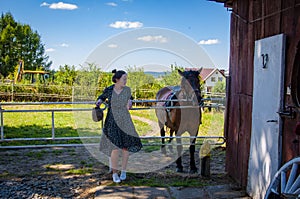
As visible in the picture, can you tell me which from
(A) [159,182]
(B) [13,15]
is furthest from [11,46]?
(A) [159,182]

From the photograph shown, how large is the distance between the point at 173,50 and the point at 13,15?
33393mm

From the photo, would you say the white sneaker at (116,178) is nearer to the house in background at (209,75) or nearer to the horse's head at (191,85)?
the horse's head at (191,85)

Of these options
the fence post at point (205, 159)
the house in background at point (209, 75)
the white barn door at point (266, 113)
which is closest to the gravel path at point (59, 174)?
the fence post at point (205, 159)

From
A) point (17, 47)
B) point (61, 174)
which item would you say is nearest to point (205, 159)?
point (61, 174)

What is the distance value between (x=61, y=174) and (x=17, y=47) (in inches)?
1252

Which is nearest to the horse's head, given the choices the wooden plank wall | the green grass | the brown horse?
the brown horse

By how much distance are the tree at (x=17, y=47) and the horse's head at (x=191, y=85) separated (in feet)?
100

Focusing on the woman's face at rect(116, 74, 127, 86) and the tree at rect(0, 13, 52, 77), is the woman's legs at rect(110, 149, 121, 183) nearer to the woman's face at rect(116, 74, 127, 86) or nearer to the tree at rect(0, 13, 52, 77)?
the woman's face at rect(116, 74, 127, 86)

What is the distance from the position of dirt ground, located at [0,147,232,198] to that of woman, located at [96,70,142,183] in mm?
424

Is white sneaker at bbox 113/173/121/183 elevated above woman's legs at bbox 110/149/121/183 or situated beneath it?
situated beneath

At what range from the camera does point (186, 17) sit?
23.4ft

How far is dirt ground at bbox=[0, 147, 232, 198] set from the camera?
349 cm

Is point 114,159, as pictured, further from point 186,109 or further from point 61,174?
point 186,109

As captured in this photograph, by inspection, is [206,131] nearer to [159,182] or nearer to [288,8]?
[159,182]
